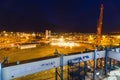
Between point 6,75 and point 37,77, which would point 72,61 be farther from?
point 37,77

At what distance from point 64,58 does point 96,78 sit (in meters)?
7.39

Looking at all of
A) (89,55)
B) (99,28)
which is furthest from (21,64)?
(99,28)

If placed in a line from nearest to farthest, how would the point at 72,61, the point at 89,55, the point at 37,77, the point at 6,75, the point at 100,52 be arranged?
the point at 6,75, the point at 72,61, the point at 89,55, the point at 100,52, the point at 37,77

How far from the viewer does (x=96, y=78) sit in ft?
62.8

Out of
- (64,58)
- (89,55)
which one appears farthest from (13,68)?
(89,55)

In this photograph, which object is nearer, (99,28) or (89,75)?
(89,75)

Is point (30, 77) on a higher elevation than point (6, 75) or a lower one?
lower

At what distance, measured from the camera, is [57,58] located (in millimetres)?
13055

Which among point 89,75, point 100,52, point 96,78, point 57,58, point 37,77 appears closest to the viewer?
point 57,58

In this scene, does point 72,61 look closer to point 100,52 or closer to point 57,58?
point 57,58

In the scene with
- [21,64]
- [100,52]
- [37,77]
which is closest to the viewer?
[21,64]

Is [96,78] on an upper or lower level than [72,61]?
lower

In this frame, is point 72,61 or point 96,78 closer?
point 72,61

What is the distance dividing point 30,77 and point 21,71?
13.5m
